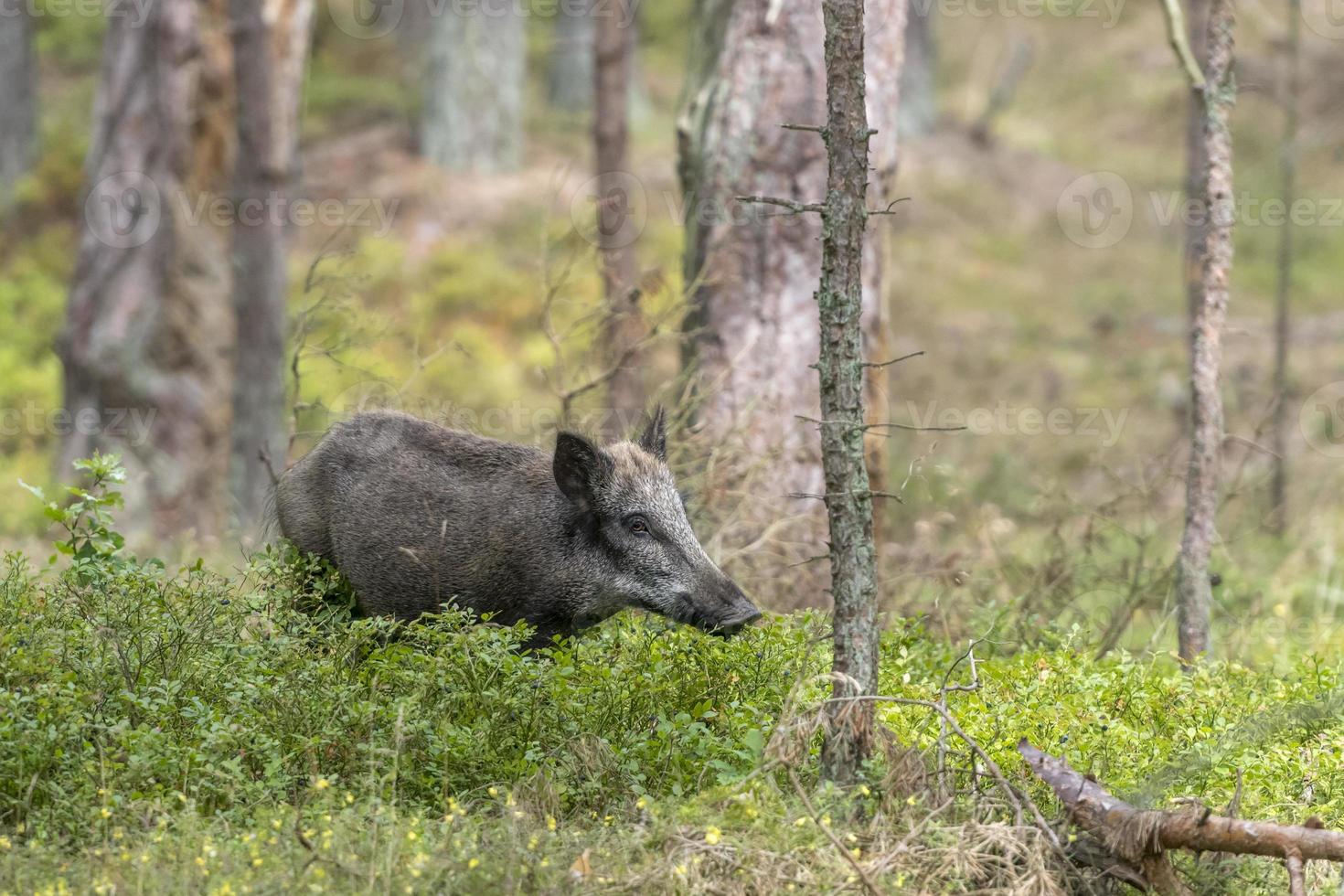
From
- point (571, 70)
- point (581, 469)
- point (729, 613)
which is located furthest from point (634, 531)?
point (571, 70)

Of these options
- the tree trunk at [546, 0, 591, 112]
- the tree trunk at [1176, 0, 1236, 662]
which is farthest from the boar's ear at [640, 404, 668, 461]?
the tree trunk at [546, 0, 591, 112]

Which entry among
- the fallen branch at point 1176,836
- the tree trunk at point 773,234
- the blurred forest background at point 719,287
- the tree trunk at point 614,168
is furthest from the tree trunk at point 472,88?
the fallen branch at point 1176,836

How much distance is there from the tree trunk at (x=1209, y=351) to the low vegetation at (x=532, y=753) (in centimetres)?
98

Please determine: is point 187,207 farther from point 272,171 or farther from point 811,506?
point 811,506

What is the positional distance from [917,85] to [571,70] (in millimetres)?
6609

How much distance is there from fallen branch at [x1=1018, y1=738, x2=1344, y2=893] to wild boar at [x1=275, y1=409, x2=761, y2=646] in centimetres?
207

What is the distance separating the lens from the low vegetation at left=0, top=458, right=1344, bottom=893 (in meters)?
4.41

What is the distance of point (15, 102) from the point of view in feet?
70.8

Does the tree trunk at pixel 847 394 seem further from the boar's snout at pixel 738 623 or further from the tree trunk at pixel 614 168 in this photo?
the tree trunk at pixel 614 168

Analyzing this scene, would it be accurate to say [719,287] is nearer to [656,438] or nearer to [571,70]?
[656,438]

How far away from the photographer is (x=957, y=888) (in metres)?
4.48

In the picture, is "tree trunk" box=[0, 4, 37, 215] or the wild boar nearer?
the wild boar

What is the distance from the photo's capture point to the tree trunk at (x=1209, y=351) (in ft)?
24.3

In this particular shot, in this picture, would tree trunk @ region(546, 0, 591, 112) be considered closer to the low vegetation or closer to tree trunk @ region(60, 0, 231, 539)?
tree trunk @ region(60, 0, 231, 539)
